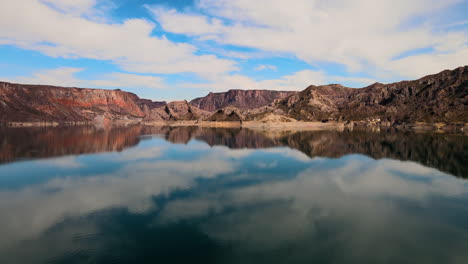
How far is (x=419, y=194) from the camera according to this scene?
36344 mm

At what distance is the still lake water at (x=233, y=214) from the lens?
19.9 metres

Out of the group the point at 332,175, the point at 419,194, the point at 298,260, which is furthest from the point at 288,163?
the point at 298,260

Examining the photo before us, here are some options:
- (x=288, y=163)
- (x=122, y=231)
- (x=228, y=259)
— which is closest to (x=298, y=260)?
(x=228, y=259)

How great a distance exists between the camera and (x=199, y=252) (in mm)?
19625

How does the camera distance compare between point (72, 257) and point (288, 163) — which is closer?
point (72, 257)

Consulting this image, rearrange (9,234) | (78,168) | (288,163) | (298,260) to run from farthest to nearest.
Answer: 1. (288,163)
2. (78,168)
3. (9,234)
4. (298,260)

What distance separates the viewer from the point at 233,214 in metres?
27.6

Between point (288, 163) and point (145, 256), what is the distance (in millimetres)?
44825

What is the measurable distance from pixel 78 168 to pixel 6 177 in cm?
1131

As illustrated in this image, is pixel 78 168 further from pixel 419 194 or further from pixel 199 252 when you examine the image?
pixel 419 194

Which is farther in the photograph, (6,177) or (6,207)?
(6,177)

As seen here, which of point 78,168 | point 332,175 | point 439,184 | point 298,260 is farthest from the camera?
point 78,168

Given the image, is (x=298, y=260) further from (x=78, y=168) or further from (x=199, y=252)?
(x=78, y=168)

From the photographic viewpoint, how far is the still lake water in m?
19.9
